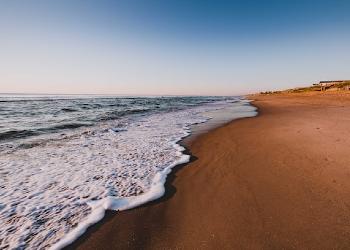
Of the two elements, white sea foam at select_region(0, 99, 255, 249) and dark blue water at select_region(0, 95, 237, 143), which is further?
dark blue water at select_region(0, 95, 237, 143)

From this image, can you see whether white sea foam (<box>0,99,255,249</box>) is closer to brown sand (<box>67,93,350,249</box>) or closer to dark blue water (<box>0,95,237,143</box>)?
brown sand (<box>67,93,350,249</box>)

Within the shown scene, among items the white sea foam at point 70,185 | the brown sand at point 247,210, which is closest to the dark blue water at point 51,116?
the white sea foam at point 70,185

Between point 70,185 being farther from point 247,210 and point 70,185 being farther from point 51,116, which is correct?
point 51,116

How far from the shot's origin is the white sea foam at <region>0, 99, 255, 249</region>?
332cm

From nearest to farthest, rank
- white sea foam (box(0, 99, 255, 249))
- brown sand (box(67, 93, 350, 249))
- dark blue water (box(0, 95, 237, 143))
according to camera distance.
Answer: brown sand (box(67, 93, 350, 249)) → white sea foam (box(0, 99, 255, 249)) → dark blue water (box(0, 95, 237, 143))

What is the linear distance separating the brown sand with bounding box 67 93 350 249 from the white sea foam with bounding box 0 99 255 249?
0.43 meters

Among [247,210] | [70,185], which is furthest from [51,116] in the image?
[247,210]

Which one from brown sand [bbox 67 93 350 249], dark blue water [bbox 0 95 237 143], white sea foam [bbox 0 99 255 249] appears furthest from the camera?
dark blue water [bbox 0 95 237 143]

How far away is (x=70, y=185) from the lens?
4.89 metres

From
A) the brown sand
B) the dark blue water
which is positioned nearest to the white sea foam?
the brown sand

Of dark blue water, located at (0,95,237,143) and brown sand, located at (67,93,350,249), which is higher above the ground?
dark blue water, located at (0,95,237,143)

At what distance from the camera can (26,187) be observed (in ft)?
15.8

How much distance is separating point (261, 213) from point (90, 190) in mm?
3332

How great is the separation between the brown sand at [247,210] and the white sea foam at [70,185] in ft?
1.39
